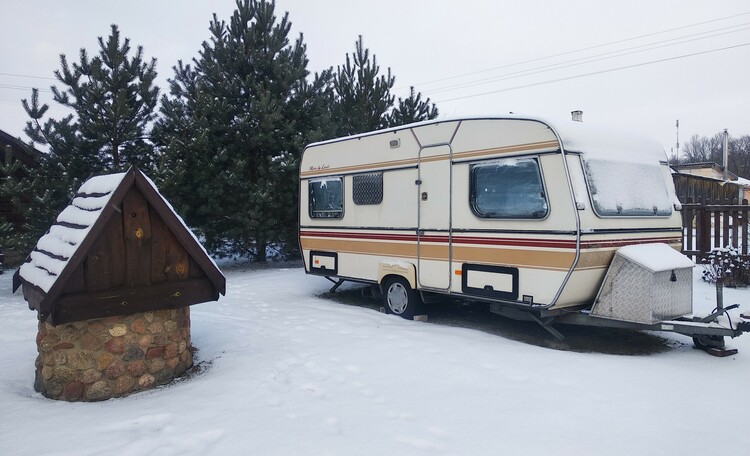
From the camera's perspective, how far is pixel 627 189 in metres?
6.18

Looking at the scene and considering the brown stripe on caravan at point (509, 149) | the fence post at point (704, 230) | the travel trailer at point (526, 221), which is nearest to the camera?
the travel trailer at point (526, 221)

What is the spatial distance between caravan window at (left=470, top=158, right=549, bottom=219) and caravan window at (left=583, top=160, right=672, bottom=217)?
55cm

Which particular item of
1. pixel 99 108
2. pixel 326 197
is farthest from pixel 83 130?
pixel 326 197

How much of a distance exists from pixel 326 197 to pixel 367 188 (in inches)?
44.4

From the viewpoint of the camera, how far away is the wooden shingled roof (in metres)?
4.43

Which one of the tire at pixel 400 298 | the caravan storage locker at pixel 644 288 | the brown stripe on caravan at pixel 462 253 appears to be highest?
the brown stripe on caravan at pixel 462 253

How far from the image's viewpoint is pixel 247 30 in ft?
41.6

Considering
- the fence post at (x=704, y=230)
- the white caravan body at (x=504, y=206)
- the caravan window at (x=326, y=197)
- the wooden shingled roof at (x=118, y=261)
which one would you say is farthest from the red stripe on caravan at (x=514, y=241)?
the fence post at (x=704, y=230)

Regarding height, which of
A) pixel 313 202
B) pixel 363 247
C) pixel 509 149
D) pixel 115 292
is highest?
pixel 509 149

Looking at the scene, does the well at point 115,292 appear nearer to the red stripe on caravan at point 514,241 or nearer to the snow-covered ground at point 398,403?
the snow-covered ground at point 398,403

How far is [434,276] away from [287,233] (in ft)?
22.1

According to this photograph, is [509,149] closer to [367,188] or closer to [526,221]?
[526,221]

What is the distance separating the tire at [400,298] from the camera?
7.52 m

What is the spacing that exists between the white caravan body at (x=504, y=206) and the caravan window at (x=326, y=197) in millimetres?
187
